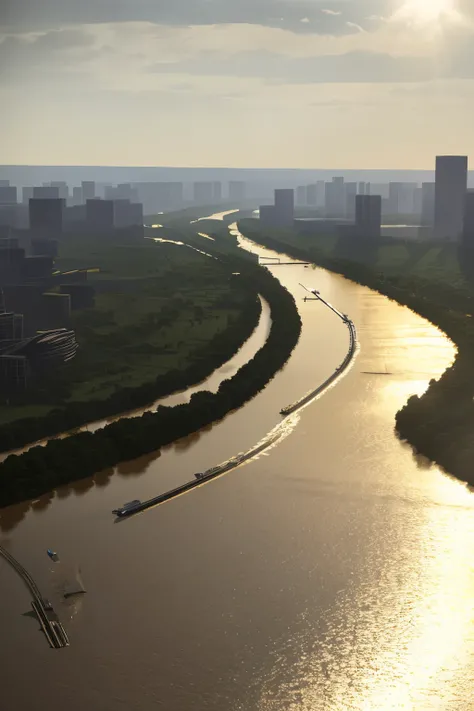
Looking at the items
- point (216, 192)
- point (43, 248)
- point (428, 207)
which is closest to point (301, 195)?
point (216, 192)

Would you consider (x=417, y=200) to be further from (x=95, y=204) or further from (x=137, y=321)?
(x=137, y=321)

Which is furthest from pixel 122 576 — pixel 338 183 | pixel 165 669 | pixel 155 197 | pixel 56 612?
pixel 155 197

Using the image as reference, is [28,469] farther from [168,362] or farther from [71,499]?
[168,362]

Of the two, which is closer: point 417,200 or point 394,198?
point 394,198

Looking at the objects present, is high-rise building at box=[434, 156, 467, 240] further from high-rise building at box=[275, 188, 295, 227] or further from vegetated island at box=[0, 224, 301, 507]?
vegetated island at box=[0, 224, 301, 507]

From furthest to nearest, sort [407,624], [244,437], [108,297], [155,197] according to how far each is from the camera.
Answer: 1. [155,197]
2. [108,297]
3. [244,437]
4. [407,624]

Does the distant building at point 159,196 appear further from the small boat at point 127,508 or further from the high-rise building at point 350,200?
the small boat at point 127,508
